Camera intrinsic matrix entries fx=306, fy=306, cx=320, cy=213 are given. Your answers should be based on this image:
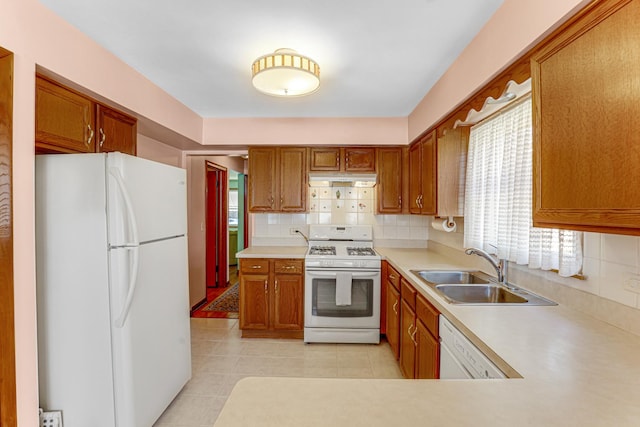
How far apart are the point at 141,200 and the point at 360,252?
216cm

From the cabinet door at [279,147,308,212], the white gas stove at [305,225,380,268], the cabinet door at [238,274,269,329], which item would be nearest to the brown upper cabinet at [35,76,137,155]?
the cabinet door at [279,147,308,212]

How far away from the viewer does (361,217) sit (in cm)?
369

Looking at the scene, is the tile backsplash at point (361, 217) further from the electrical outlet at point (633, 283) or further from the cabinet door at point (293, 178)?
the electrical outlet at point (633, 283)

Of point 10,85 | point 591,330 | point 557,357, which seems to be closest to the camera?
point 557,357

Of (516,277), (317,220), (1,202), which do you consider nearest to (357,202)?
(317,220)

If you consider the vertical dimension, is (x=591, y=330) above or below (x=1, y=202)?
below

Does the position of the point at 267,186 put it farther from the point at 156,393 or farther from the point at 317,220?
the point at 156,393

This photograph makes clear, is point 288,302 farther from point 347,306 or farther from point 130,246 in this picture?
point 130,246

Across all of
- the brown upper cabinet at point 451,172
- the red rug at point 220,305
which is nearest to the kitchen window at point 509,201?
the brown upper cabinet at point 451,172

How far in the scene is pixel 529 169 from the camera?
178 centimetres

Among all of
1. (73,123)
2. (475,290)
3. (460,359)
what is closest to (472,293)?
(475,290)

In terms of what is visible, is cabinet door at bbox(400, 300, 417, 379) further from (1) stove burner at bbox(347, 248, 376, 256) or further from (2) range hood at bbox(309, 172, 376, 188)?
(2) range hood at bbox(309, 172, 376, 188)

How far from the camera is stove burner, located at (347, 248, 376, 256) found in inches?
125

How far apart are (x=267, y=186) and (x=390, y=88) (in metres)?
1.67
